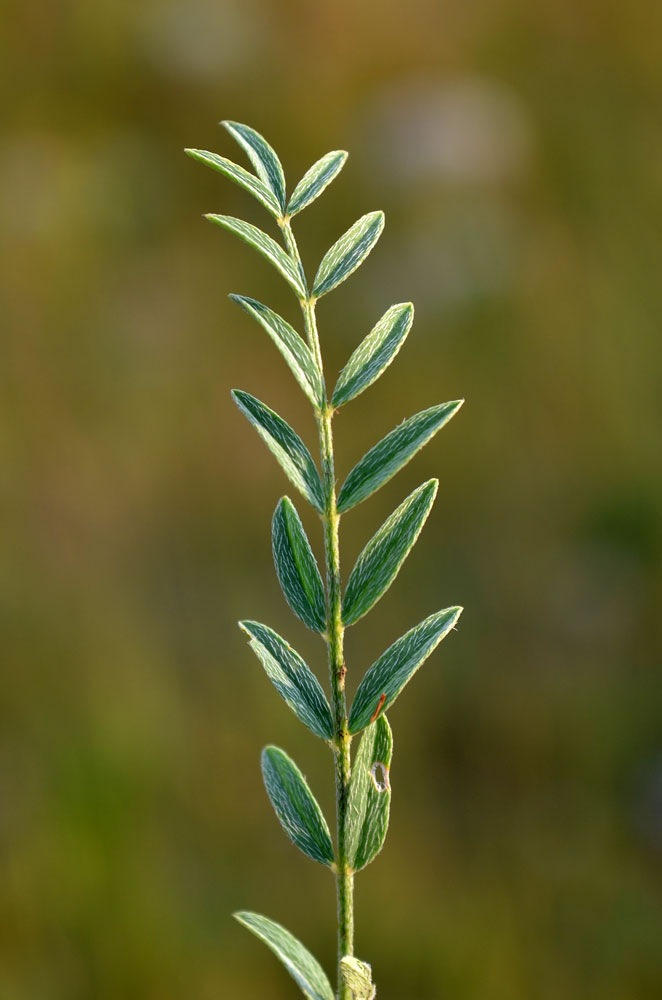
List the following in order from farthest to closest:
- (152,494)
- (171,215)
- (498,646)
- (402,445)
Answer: (171,215) < (152,494) < (498,646) < (402,445)

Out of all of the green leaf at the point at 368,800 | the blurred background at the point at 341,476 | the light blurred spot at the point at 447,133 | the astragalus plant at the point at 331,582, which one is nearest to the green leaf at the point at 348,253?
the astragalus plant at the point at 331,582

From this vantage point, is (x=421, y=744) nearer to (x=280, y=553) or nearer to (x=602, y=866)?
(x=602, y=866)

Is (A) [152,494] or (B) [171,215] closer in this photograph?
(A) [152,494]

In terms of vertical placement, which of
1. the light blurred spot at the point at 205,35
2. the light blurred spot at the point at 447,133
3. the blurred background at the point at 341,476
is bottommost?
the blurred background at the point at 341,476

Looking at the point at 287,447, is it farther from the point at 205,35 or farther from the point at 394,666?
the point at 205,35

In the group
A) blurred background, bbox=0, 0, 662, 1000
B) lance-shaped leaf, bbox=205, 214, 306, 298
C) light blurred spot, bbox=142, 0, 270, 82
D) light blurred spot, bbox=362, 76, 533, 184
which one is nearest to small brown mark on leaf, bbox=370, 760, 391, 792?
lance-shaped leaf, bbox=205, 214, 306, 298

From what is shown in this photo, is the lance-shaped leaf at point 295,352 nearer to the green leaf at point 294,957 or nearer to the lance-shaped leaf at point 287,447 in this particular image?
the lance-shaped leaf at point 287,447

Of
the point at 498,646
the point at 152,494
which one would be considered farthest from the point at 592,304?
the point at 152,494
